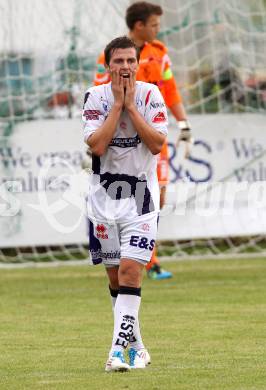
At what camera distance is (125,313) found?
6.70m

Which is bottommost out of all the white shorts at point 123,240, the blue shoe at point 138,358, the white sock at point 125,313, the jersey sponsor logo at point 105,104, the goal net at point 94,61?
the goal net at point 94,61

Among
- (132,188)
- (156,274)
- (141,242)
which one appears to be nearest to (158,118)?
(132,188)

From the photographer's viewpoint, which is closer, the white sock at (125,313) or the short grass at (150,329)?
the short grass at (150,329)

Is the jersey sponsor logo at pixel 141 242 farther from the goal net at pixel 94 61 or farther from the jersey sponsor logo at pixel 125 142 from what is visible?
the goal net at pixel 94 61

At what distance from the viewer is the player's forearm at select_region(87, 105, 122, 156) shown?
6641 millimetres

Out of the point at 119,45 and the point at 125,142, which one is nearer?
the point at 119,45

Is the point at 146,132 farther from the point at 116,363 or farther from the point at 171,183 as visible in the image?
the point at 171,183

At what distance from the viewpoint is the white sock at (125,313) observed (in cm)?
665

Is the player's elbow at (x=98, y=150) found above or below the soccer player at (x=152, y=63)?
above

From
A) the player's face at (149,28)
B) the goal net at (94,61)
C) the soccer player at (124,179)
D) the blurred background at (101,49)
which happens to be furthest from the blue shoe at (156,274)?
the soccer player at (124,179)

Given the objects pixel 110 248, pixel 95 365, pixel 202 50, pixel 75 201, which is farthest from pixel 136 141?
pixel 202 50

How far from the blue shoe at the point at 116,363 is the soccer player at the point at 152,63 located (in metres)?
4.74

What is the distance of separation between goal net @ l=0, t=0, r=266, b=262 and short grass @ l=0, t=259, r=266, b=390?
1136 mm

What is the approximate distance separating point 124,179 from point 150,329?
209 centimetres
